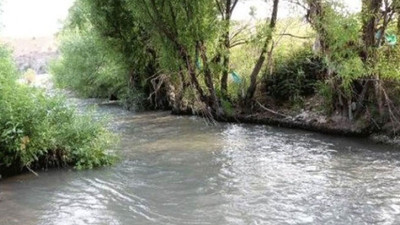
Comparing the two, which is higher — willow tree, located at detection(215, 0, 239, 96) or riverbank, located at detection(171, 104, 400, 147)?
willow tree, located at detection(215, 0, 239, 96)

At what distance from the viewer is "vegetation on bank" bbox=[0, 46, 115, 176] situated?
8367 mm

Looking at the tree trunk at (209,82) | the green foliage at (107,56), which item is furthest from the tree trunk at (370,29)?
the green foliage at (107,56)

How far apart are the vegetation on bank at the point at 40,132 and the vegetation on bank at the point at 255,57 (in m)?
5.96

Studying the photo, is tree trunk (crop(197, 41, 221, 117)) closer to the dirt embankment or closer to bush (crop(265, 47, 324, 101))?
bush (crop(265, 47, 324, 101))

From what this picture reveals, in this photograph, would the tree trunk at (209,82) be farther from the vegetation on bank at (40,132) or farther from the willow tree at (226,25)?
the vegetation on bank at (40,132)

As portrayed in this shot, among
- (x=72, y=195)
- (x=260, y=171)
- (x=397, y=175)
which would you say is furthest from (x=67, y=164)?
(x=397, y=175)

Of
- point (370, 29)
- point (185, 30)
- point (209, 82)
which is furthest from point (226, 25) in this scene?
point (370, 29)

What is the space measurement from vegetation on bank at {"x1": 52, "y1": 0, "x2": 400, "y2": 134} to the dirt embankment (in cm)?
3361

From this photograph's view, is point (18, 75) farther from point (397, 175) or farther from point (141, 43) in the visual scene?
point (141, 43)

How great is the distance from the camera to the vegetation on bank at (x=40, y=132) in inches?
329

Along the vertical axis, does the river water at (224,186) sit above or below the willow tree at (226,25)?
below

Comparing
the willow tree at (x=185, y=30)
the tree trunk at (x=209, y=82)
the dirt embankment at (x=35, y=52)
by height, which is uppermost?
the dirt embankment at (x=35, y=52)

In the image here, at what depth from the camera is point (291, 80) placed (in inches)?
605

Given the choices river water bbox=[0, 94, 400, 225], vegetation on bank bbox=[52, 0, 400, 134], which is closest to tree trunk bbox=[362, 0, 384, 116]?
vegetation on bank bbox=[52, 0, 400, 134]
